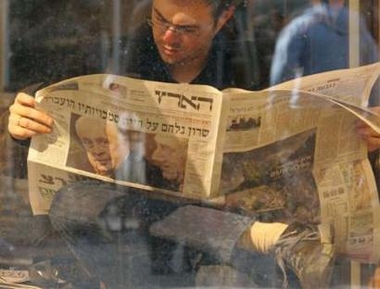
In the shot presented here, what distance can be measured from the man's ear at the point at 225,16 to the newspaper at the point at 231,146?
122mm

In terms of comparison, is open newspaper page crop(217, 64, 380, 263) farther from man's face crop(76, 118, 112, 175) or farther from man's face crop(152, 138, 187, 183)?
man's face crop(76, 118, 112, 175)

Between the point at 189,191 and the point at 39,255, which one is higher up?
the point at 189,191

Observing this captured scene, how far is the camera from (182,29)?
192cm

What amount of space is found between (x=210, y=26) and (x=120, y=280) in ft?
1.71

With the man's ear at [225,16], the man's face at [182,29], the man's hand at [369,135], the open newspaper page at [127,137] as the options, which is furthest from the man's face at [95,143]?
the man's hand at [369,135]

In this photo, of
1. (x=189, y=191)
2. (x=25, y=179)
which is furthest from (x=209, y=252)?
(x=25, y=179)

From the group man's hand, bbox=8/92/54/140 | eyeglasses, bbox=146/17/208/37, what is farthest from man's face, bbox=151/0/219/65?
man's hand, bbox=8/92/54/140

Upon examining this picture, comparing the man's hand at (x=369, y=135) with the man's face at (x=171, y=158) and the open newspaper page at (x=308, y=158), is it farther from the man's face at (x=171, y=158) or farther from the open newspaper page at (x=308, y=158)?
the man's face at (x=171, y=158)

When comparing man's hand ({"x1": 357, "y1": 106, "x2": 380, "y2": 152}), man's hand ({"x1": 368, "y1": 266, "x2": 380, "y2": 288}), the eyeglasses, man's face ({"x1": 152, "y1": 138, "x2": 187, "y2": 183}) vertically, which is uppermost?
the eyeglasses

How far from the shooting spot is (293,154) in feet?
6.32

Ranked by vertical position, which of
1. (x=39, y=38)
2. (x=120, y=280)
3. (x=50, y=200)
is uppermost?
(x=39, y=38)

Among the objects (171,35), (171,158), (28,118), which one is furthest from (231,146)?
(28,118)

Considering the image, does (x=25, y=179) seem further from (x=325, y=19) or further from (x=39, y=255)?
(x=325, y=19)

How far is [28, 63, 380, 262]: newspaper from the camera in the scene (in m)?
1.89
